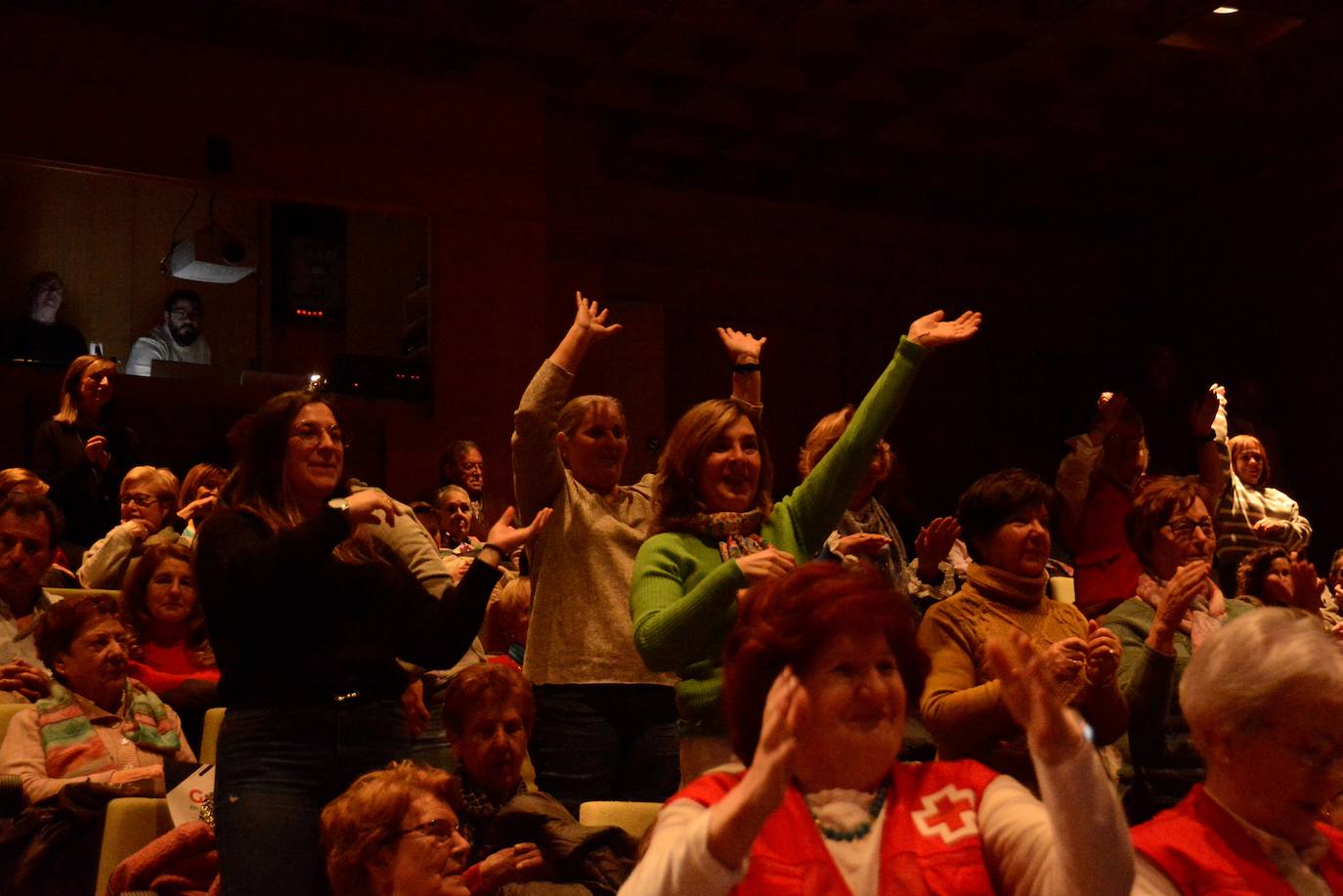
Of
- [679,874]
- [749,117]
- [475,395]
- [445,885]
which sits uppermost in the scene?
[749,117]

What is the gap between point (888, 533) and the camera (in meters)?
3.88

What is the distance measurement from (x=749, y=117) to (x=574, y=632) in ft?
17.3

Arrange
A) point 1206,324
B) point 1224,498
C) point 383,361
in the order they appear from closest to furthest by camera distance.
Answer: point 1224,498 < point 383,361 < point 1206,324

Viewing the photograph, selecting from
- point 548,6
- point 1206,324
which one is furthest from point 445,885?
point 1206,324

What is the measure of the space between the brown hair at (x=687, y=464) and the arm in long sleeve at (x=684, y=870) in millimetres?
1224

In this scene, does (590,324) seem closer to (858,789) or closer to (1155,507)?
(1155,507)

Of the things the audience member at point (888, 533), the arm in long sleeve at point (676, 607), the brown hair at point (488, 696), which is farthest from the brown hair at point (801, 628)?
the audience member at point (888, 533)

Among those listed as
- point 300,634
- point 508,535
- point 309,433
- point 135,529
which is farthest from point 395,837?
point 135,529

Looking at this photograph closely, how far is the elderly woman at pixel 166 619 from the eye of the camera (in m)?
3.78

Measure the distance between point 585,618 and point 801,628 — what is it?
148 centimetres

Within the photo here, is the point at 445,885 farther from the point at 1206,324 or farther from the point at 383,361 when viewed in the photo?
the point at 1206,324

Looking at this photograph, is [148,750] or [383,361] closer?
[148,750]

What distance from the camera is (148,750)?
323 cm

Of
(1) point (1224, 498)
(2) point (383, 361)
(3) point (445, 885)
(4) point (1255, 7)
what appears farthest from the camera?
(2) point (383, 361)
